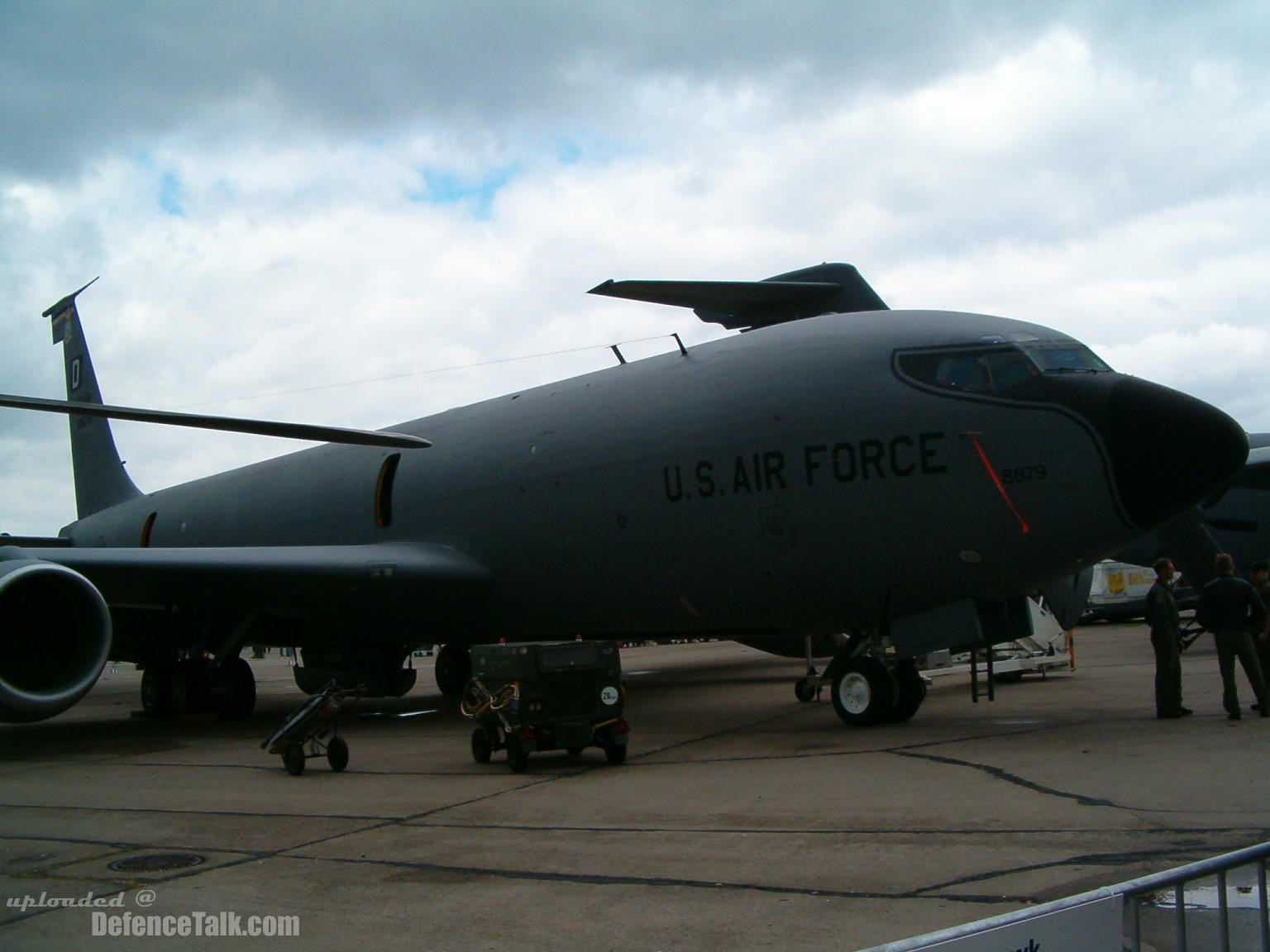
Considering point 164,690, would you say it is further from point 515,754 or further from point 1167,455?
point 1167,455

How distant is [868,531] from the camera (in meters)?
10.1

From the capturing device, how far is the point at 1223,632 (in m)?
9.96

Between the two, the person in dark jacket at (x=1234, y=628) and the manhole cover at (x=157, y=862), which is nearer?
the manhole cover at (x=157, y=862)

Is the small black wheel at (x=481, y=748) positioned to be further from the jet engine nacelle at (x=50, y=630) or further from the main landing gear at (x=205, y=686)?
the main landing gear at (x=205, y=686)

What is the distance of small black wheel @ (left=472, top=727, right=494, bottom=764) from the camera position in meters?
10.0

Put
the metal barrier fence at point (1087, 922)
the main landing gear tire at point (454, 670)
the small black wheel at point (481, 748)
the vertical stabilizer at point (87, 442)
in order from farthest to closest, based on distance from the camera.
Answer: the vertical stabilizer at point (87, 442) < the main landing gear tire at point (454, 670) < the small black wheel at point (481, 748) < the metal barrier fence at point (1087, 922)

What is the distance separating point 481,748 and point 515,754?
2.45 ft

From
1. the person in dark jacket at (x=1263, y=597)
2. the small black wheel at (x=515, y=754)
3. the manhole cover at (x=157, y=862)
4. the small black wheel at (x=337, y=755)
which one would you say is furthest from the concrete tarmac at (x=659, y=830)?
the person in dark jacket at (x=1263, y=597)

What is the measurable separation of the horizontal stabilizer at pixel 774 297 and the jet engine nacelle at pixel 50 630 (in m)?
7.19

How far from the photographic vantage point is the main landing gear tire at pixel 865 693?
34.3 feet

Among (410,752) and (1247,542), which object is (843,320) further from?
(1247,542)

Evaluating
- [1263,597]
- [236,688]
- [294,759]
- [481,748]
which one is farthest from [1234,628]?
[236,688]

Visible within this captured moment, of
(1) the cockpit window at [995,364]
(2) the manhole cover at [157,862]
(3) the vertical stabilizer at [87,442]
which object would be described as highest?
(3) the vertical stabilizer at [87,442]

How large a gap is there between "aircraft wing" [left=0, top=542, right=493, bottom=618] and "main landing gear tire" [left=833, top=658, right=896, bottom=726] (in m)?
4.85
